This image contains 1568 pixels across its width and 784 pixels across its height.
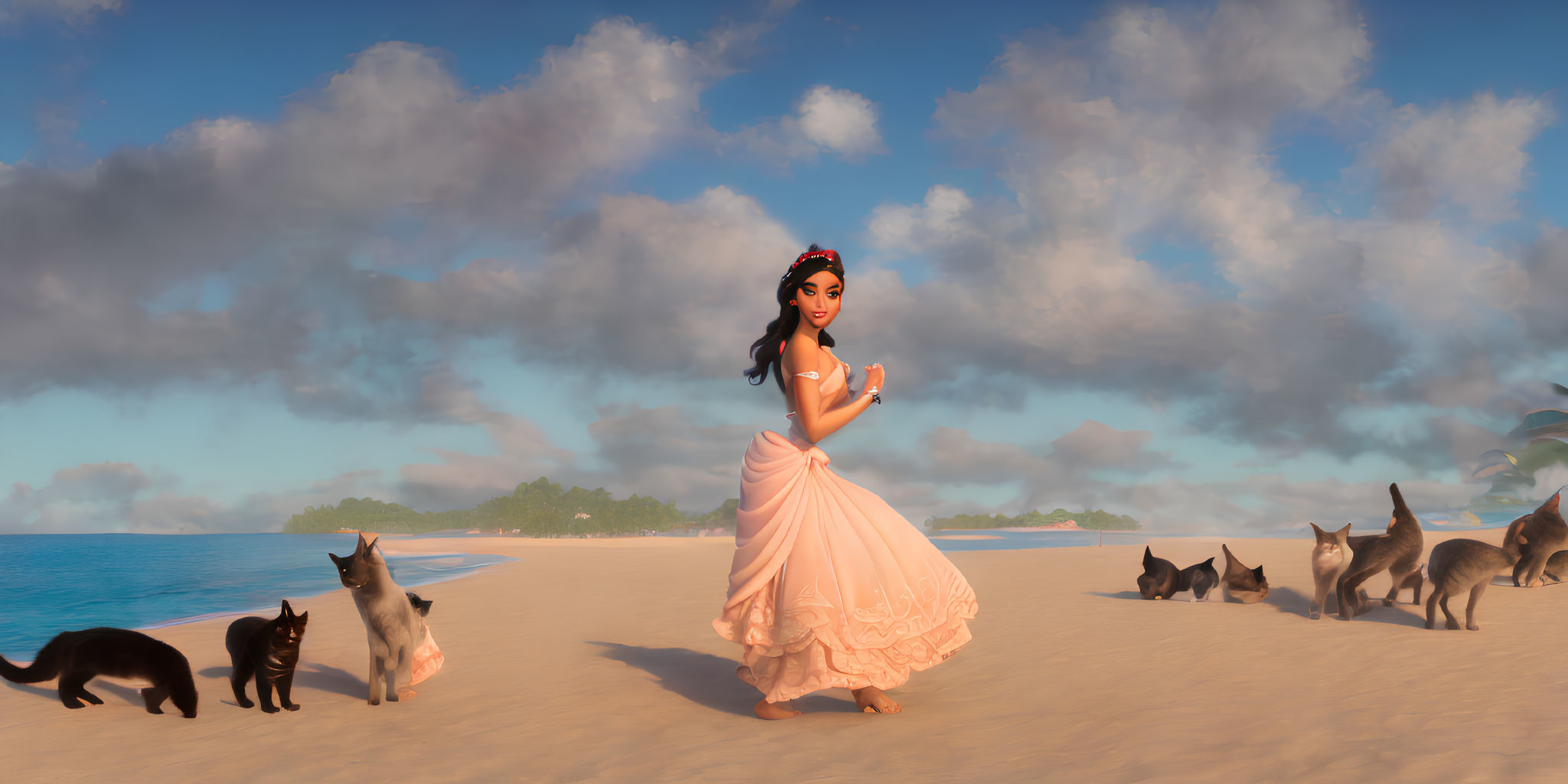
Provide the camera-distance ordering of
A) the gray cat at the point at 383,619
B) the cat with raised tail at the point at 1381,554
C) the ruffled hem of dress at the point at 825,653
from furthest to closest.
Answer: the cat with raised tail at the point at 1381,554 → the gray cat at the point at 383,619 → the ruffled hem of dress at the point at 825,653

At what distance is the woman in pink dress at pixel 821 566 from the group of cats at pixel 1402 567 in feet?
19.2

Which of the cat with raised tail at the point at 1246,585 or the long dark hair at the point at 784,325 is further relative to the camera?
the cat with raised tail at the point at 1246,585

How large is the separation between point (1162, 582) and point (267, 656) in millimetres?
10928

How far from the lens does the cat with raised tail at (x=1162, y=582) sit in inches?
453

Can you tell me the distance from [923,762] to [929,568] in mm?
1459

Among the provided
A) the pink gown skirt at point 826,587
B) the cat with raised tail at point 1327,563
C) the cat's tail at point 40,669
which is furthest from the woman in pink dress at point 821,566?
the cat with raised tail at point 1327,563

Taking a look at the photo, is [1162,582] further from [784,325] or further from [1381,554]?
[784,325]

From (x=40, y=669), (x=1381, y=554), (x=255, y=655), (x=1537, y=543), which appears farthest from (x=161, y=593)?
(x=1537, y=543)

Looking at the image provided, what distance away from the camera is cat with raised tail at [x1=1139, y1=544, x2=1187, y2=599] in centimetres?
1152

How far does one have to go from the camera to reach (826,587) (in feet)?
17.5

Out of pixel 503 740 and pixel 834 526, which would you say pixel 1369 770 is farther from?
pixel 503 740

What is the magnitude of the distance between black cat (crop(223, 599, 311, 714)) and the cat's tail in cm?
154

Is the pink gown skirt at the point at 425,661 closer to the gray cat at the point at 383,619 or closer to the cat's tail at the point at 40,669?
the gray cat at the point at 383,619

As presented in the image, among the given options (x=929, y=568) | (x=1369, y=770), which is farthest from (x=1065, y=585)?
(x=1369, y=770)
